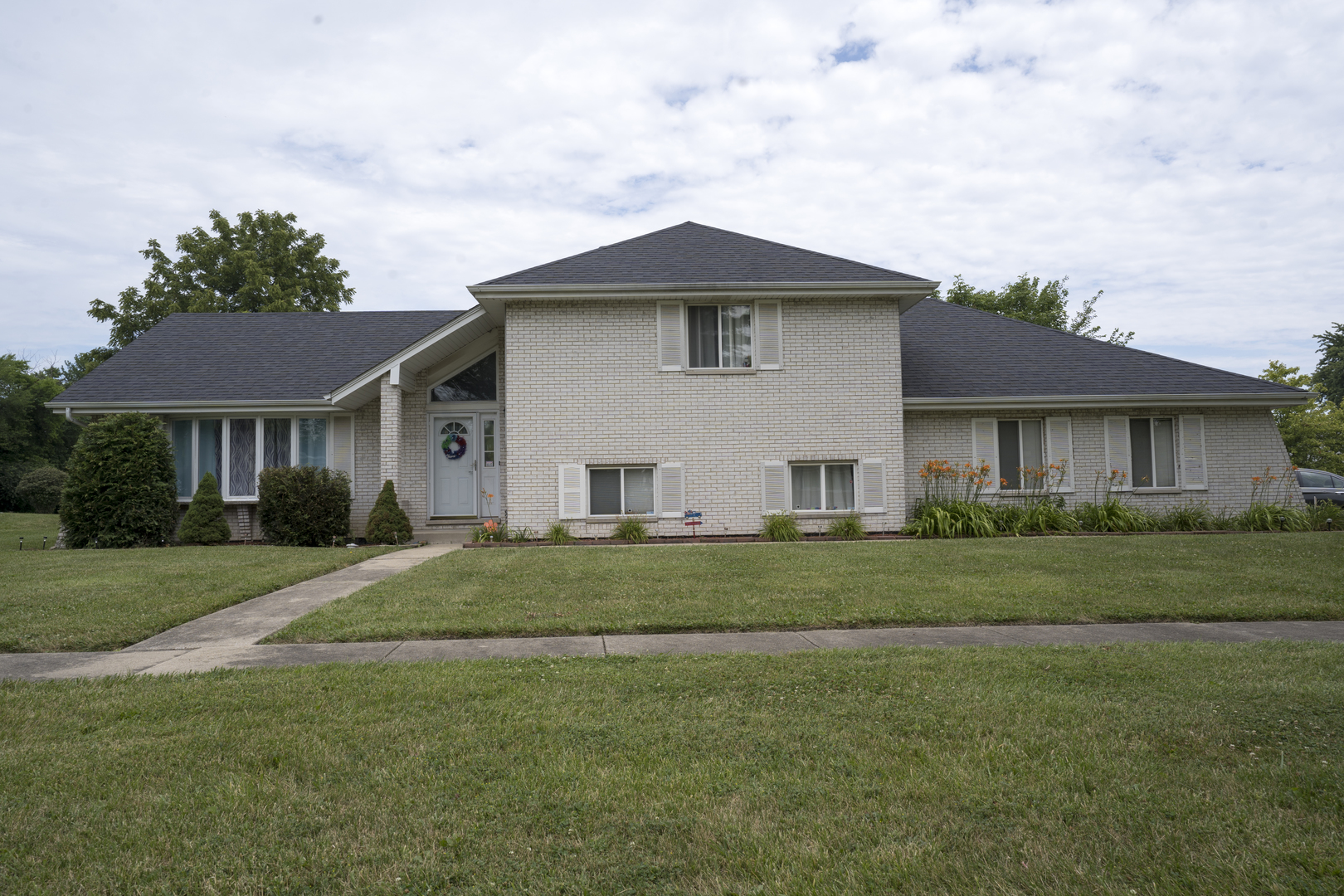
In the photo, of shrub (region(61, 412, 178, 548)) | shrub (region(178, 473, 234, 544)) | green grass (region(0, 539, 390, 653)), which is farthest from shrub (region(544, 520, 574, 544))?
shrub (region(61, 412, 178, 548))

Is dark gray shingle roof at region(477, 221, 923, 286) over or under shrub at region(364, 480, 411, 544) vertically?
over

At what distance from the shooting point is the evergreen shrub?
1452cm

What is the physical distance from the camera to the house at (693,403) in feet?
47.6

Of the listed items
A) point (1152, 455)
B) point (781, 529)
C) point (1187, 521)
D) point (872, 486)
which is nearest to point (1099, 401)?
point (1152, 455)

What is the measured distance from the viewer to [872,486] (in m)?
14.8

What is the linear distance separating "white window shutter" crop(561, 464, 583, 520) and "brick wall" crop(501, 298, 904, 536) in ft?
0.43

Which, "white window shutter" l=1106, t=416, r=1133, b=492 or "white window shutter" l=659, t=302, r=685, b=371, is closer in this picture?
"white window shutter" l=659, t=302, r=685, b=371

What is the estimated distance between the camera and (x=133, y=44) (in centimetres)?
1416

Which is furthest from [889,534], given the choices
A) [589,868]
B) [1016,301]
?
[1016,301]

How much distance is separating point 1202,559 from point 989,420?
6038 mm

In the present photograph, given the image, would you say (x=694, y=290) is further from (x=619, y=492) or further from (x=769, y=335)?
(x=619, y=492)

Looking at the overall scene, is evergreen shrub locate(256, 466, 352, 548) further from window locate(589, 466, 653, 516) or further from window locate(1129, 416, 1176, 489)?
window locate(1129, 416, 1176, 489)

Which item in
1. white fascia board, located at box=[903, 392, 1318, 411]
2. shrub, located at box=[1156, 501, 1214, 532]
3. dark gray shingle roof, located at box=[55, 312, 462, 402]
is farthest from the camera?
dark gray shingle roof, located at box=[55, 312, 462, 402]

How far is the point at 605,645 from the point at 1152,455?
14624mm
